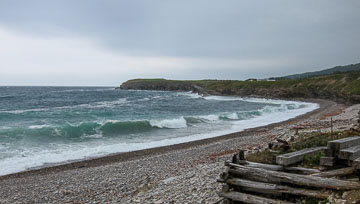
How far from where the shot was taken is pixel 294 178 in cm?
631

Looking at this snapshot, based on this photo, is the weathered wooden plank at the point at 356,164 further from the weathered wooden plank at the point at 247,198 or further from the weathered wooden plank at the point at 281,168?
the weathered wooden plank at the point at 247,198

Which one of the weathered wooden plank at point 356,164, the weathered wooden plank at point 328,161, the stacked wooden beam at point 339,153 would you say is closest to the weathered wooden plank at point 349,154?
the stacked wooden beam at point 339,153

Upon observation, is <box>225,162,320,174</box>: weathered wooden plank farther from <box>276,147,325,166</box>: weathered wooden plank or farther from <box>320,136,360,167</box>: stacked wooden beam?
<box>320,136,360,167</box>: stacked wooden beam

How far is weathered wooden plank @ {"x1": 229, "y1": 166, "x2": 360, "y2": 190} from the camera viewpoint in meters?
5.80

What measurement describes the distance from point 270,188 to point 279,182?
27 cm

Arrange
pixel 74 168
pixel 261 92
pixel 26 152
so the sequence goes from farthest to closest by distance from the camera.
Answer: pixel 261 92, pixel 26 152, pixel 74 168

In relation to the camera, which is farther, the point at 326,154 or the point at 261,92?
the point at 261,92

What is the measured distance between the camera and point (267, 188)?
6.55 metres

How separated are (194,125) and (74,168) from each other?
18.5 meters

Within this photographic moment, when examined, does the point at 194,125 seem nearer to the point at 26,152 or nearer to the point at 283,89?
the point at 26,152

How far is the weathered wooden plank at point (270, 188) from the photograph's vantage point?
19.6ft

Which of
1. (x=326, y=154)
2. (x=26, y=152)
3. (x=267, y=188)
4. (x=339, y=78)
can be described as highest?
(x=339, y=78)

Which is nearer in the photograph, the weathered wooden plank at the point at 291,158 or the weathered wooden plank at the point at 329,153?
the weathered wooden plank at the point at 329,153

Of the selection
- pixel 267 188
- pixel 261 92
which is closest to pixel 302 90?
pixel 261 92
